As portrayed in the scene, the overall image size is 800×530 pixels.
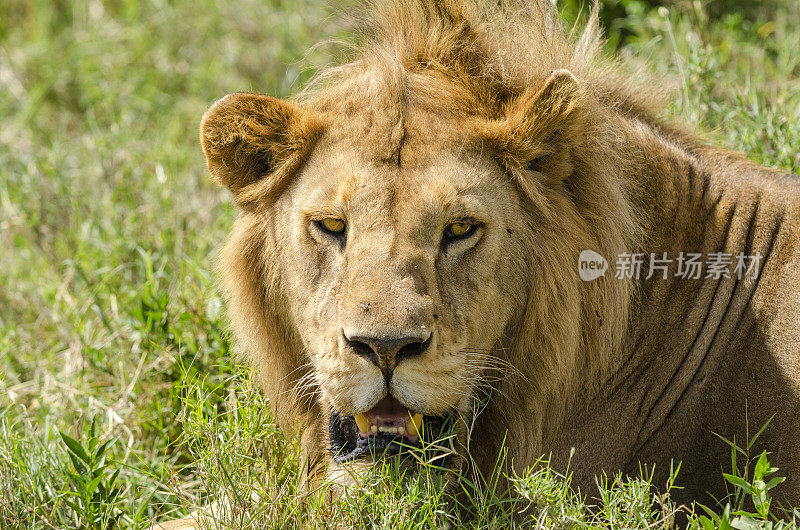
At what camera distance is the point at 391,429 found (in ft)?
12.6

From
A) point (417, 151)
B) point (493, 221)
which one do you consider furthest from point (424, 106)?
point (493, 221)

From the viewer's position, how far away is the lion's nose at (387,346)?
11.4 feet

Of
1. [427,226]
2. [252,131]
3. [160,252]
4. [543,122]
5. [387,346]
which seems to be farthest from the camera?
[160,252]

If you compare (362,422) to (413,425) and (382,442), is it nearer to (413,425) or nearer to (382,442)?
(382,442)

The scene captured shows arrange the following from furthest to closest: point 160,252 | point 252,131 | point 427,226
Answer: point 160,252
point 252,131
point 427,226

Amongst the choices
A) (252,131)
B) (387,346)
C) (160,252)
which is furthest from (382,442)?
(160,252)

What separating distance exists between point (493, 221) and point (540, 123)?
44cm

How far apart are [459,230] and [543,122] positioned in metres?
0.56

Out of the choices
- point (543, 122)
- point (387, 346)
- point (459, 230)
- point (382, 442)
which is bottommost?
point (382, 442)

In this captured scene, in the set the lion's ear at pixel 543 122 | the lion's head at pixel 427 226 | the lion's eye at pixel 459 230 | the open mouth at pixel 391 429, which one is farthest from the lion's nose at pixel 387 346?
the lion's ear at pixel 543 122

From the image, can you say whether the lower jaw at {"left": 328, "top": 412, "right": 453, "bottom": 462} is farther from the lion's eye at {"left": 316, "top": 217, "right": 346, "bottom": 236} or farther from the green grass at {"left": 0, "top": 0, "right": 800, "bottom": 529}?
the lion's eye at {"left": 316, "top": 217, "right": 346, "bottom": 236}

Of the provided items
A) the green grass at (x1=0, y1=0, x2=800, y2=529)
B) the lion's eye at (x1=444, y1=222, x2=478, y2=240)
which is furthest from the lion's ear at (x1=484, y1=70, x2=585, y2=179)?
the green grass at (x1=0, y1=0, x2=800, y2=529)

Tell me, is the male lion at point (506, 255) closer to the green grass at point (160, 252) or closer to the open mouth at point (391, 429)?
the open mouth at point (391, 429)

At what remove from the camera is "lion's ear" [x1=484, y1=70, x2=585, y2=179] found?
3920mm
